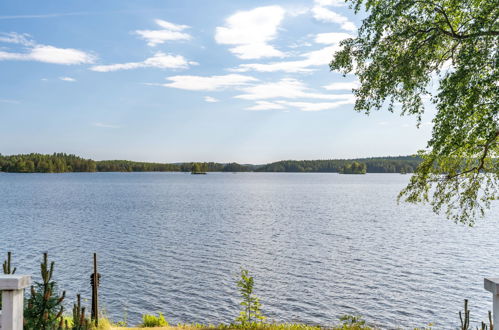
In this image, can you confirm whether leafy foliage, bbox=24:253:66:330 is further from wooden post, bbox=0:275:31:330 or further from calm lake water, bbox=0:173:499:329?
calm lake water, bbox=0:173:499:329

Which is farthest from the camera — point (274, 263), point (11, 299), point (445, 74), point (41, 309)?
point (274, 263)

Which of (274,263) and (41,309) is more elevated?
(41,309)

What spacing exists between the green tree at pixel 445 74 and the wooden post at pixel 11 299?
9.85 meters

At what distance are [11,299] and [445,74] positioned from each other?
11.9 m

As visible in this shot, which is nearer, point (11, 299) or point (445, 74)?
point (11, 299)

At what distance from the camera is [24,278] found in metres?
4.29

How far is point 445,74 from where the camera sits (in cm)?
1195

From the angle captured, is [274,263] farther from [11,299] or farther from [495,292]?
[11,299]

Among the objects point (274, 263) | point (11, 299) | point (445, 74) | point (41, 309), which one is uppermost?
point (445, 74)

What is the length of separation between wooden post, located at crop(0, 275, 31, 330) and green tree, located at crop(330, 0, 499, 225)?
388 inches

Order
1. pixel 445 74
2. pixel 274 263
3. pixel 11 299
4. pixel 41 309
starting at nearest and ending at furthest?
pixel 11 299 < pixel 41 309 < pixel 445 74 < pixel 274 263

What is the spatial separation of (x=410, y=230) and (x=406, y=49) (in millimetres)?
38457

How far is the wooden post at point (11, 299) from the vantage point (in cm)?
415

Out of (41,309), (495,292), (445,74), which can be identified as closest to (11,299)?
(41,309)
